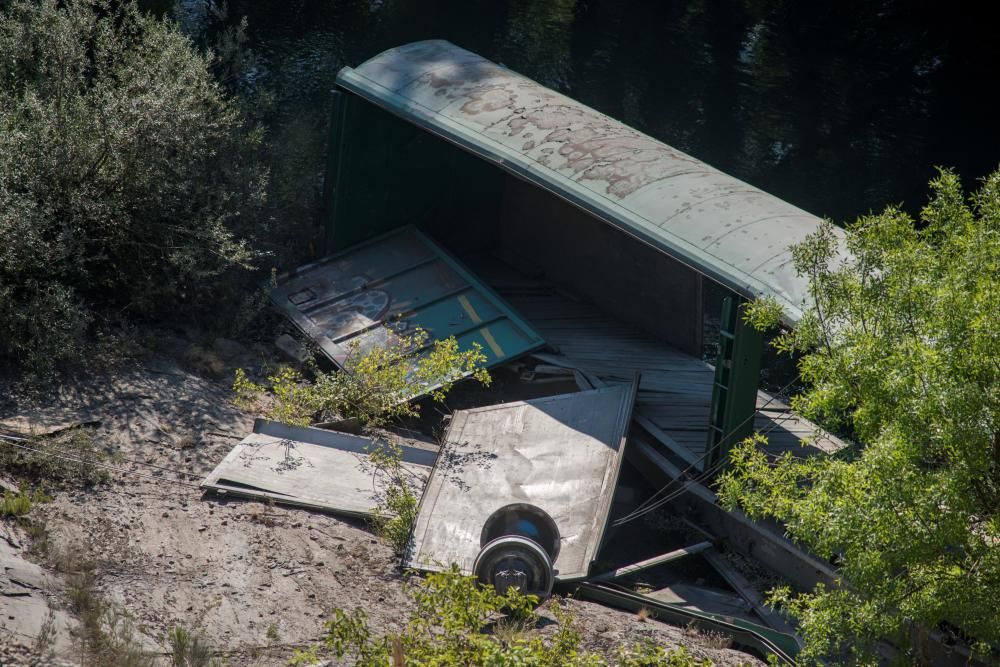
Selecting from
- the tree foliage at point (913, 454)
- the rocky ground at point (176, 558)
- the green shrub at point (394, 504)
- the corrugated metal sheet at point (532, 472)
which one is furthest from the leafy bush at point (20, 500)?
the tree foliage at point (913, 454)

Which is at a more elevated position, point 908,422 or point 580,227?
point 908,422

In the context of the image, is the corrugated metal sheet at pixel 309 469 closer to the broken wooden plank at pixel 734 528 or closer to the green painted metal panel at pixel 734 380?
the broken wooden plank at pixel 734 528

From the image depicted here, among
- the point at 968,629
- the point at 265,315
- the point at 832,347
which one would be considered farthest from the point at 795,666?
the point at 265,315

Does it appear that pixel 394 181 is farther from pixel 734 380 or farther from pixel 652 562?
pixel 652 562

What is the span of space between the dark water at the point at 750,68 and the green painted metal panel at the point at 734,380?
9929mm

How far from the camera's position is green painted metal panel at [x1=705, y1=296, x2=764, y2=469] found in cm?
853

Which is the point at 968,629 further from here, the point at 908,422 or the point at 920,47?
the point at 920,47

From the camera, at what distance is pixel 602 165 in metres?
10.1

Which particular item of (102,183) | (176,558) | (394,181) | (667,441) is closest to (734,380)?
(667,441)

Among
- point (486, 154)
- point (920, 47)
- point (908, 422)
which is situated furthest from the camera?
point (920, 47)

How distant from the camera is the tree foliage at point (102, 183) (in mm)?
9539

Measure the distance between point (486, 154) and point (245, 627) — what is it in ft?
18.6

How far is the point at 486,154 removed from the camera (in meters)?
10.6

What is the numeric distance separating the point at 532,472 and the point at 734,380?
202 cm
